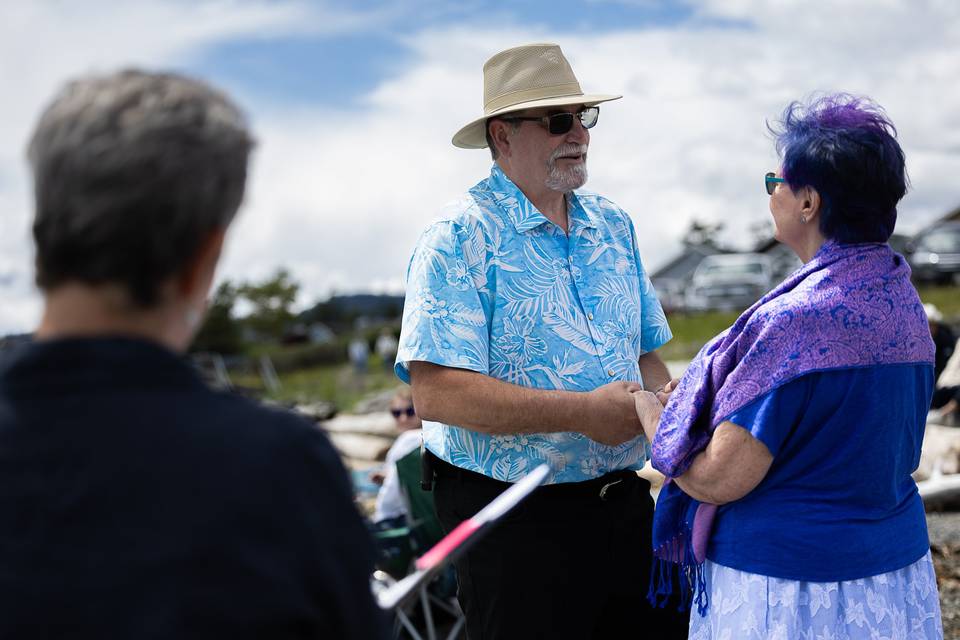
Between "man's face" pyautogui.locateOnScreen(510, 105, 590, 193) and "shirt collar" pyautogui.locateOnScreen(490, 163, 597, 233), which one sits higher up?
"man's face" pyautogui.locateOnScreen(510, 105, 590, 193)

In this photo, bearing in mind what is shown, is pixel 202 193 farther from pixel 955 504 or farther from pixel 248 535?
pixel 955 504

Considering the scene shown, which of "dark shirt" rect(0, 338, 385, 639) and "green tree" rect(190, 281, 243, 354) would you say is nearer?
"dark shirt" rect(0, 338, 385, 639)

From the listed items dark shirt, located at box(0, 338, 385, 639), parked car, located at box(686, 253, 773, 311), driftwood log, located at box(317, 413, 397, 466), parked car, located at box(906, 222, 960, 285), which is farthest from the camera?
parked car, located at box(686, 253, 773, 311)

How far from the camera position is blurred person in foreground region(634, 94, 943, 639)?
2256 millimetres

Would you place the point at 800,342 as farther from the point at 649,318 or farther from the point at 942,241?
the point at 942,241

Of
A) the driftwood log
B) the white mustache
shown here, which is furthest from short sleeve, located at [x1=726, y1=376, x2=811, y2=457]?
the driftwood log

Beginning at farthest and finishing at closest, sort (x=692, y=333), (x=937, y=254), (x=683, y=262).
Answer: (x=683, y=262)
(x=937, y=254)
(x=692, y=333)

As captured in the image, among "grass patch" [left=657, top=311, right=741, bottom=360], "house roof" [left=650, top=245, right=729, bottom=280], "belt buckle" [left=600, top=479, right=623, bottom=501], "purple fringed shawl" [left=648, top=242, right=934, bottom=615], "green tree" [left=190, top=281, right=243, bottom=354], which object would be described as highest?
"purple fringed shawl" [left=648, top=242, right=934, bottom=615]

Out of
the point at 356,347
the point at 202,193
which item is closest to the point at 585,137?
the point at 202,193

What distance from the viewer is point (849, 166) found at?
2.31m

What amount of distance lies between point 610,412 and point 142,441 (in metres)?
1.70

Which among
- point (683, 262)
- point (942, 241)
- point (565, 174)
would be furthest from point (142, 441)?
point (683, 262)

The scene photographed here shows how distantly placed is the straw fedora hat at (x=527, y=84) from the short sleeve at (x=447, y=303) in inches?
18.2

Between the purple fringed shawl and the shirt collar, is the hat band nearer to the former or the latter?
the shirt collar
